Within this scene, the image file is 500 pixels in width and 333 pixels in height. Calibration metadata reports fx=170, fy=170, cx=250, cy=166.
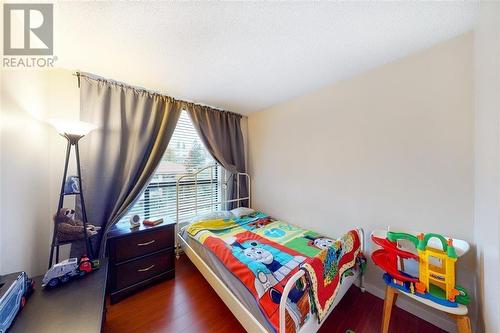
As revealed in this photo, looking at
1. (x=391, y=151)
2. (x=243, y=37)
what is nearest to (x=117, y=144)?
(x=243, y=37)

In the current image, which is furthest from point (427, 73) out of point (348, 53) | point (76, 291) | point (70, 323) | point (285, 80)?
point (76, 291)

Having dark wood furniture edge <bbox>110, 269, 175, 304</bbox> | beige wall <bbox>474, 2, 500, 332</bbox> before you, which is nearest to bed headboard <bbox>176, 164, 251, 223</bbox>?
dark wood furniture edge <bbox>110, 269, 175, 304</bbox>

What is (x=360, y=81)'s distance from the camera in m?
1.84

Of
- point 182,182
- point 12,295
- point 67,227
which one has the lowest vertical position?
point 12,295

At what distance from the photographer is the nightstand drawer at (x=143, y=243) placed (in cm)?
168

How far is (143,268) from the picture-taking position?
181 centimetres

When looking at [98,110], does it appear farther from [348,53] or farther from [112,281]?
[348,53]

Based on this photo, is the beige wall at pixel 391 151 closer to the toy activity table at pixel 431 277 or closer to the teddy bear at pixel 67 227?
the toy activity table at pixel 431 277

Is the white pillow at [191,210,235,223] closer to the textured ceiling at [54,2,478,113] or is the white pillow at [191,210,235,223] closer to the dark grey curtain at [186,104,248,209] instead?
the dark grey curtain at [186,104,248,209]

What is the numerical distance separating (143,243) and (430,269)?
2.47m

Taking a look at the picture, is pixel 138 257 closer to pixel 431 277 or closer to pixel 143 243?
pixel 143 243

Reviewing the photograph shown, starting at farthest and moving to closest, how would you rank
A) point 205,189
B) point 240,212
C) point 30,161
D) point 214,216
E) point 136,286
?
point 205,189 < point 240,212 < point 214,216 < point 136,286 < point 30,161

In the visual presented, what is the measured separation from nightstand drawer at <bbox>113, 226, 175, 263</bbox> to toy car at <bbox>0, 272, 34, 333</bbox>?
61cm

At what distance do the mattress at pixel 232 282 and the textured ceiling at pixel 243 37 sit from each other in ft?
6.20
